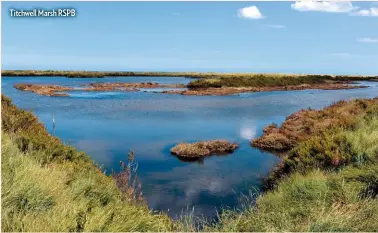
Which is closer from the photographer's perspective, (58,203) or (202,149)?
(58,203)

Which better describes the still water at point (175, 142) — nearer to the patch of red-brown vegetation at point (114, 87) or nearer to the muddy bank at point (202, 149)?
the muddy bank at point (202, 149)

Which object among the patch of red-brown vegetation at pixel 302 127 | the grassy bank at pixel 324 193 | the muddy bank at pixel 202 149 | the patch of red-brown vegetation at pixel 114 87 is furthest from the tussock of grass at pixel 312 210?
the patch of red-brown vegetation at pixel 114 87

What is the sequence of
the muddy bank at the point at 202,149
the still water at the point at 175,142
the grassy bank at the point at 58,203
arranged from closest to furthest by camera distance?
the grassy bank at the point at 58,203, the still water at the point at 175,142, the muddy bank at the point at 202,149

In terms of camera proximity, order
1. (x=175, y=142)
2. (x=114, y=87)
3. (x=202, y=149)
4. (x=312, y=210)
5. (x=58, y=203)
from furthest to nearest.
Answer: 1. (x=114, y=87)
2. (x=175, y=142)
3. (x=202, y=149)
4. (x=312, y=210)
5. (x=58, y=203)

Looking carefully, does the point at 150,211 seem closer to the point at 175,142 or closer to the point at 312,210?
the point at 312,210

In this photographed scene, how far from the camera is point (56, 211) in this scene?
6.40 metres

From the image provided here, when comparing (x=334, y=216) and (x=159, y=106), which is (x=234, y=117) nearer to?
(x=159, y=106)

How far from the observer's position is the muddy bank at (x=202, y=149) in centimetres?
2042

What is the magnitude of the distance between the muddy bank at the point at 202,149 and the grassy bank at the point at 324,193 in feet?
19.4

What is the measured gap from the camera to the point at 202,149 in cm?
2091

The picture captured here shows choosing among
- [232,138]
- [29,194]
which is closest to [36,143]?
[29,194]

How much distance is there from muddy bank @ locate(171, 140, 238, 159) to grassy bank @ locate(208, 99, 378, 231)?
5.93 meters

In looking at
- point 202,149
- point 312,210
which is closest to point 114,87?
point 202,149

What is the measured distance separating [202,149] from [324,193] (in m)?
12.6
